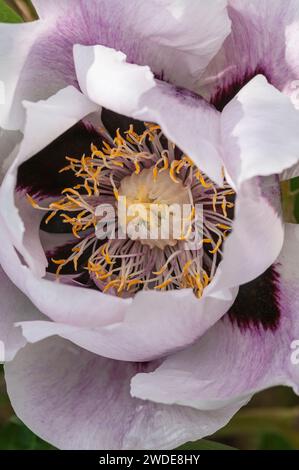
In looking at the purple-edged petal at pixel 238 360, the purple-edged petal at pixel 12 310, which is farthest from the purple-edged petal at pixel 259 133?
the purple-edged petal at pixel 12 310

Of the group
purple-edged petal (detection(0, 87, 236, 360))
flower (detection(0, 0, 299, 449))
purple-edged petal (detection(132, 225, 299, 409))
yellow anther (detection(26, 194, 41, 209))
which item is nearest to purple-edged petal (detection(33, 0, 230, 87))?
flower (detection(0, 0, 299, 449))

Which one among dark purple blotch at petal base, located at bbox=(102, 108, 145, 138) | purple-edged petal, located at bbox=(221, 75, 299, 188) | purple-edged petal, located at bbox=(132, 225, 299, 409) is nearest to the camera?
purple-edged petal, located at bbox=(221, 75, 299, 188)

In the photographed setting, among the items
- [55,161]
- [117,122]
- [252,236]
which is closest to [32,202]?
[55,161]

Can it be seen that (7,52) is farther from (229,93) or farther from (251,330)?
(251,330)

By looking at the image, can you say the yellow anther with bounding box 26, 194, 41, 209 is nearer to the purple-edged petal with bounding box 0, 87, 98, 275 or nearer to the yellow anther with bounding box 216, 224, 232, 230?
the purple-edged petal with bounding box 0, 87, 98, 275

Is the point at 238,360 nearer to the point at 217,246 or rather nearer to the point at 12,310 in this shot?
the point at 217,246

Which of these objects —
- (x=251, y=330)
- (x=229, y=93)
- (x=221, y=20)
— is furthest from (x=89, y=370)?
(x=221, y=20)
